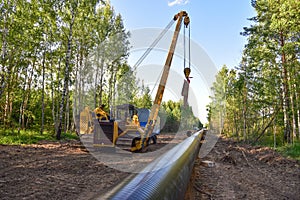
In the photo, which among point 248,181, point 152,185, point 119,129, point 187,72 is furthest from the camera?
point 187,72

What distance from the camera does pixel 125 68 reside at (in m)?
23.9

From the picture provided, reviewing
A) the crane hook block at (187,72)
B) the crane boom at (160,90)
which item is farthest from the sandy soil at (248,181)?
the crane hook block at (187,72)

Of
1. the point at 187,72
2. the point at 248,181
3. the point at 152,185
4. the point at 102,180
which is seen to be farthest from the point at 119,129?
the point at 152,185

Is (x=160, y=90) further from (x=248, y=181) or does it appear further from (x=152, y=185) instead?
(x=152, y=185)

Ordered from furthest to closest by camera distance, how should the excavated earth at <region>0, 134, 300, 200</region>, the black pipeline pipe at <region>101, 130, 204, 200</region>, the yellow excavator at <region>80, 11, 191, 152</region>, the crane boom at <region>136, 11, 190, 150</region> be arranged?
the crane boom at <region>136, 11, 190, 150</region> → the yellow excavator at <region>80, 11, 191, 152</region> → the excavated earth at <region>0, 134, 300, 200</region> → the black pipeline pipe at <region>101, 130, 204, 200</region>

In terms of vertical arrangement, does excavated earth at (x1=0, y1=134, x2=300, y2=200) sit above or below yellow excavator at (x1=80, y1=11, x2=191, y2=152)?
below

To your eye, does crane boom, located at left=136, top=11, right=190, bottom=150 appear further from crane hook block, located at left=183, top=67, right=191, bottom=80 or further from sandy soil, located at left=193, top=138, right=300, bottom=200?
sandy soil, located at left=193, top=138, right=300, bottom=200

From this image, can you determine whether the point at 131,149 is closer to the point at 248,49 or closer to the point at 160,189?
the point at 160,189

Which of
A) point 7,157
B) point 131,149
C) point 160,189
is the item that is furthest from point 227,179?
point 7,157

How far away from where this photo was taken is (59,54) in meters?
15.3

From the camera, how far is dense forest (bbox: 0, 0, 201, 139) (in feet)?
38.7

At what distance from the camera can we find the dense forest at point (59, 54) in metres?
11.8

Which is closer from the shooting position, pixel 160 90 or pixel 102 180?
pixel 102 180

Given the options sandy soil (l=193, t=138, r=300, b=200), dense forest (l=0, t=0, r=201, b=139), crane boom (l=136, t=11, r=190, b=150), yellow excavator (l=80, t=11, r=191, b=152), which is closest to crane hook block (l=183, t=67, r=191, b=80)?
yellow excavator (l=80, t=11, r=191, b=152)
